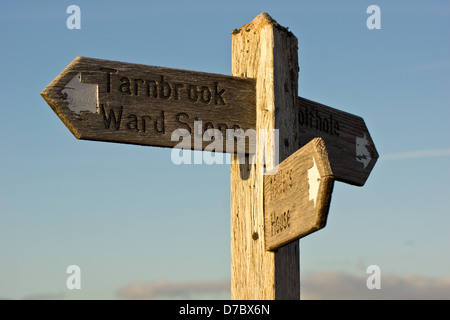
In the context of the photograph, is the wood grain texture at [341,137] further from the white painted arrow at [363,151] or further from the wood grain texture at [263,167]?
the wood grain texture at [263,167]

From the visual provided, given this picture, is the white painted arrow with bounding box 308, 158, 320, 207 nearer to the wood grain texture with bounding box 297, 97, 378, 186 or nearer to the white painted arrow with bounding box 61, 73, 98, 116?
the wood grain texture with bounding box 297, 97, 378, 186

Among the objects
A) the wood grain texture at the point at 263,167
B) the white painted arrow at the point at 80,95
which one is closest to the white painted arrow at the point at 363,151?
the wood grain texture at the point at 263,167

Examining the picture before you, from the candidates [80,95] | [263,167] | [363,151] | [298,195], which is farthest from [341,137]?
[80,95]

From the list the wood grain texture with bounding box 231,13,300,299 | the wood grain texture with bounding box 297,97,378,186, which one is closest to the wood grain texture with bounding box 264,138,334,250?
the wood grain texture with bounding box 231,13,300,299

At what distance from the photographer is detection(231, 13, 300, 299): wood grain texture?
3.63 metres

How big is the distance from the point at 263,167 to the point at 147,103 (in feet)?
2.33

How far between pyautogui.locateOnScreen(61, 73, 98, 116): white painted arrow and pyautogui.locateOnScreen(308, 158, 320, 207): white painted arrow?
47.1 inches

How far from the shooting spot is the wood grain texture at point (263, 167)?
3.63m

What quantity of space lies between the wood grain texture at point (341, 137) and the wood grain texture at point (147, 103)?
42cm

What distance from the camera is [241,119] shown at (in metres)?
3.75

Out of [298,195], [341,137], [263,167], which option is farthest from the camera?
[341,137]

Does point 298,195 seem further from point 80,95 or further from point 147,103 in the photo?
point 80,95
